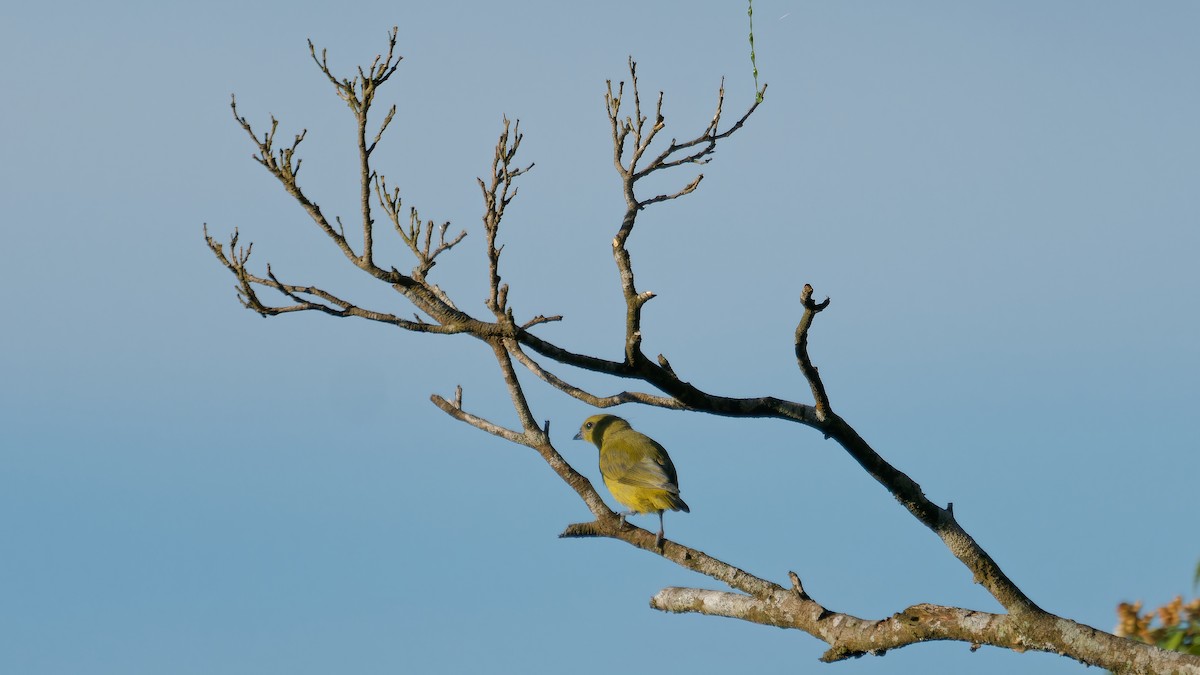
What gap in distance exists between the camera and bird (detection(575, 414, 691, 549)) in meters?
9.52

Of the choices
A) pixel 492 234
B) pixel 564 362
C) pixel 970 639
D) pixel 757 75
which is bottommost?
pixel 970 639

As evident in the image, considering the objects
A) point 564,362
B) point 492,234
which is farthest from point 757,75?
point 564,362

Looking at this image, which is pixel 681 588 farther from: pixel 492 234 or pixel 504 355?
pixel 492 234

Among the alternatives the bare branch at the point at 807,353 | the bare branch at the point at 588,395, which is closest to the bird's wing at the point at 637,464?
the bare branch at the point at 588,395

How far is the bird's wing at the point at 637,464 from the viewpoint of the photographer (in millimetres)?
9608

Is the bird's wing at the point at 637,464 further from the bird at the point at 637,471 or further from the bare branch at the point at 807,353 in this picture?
the bare branch at the point at 807,353

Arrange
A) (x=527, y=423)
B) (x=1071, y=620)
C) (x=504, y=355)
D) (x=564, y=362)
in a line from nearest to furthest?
(x=564, y=362) < (x=1071, y=620) < (x=504, y=355) < (x=527, y=423)

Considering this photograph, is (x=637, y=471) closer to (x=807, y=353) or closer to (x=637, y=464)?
(x=637, y=464)

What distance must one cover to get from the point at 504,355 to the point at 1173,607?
182 inches

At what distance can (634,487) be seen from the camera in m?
9.74

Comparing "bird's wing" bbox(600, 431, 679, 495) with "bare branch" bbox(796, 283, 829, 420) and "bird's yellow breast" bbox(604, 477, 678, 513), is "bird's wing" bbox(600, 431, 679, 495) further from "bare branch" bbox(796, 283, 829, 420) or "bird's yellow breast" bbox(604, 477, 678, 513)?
"bare branch" bbox(796, 283, 829, 420)

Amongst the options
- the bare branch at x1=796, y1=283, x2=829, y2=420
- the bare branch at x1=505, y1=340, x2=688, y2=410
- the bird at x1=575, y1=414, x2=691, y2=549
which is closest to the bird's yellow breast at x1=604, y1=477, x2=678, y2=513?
the bird at x1=575, y1=414, x2=691, y2=549

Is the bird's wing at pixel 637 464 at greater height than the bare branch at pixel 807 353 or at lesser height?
greater

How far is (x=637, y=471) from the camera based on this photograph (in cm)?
988
